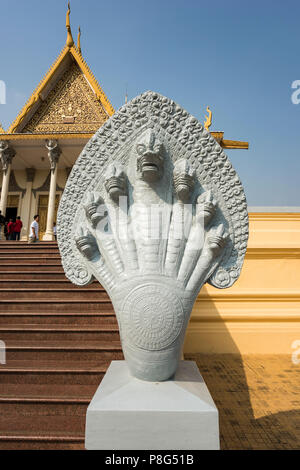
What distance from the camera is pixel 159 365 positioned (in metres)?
1.33

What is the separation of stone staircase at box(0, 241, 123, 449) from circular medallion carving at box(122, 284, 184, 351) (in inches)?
41.9

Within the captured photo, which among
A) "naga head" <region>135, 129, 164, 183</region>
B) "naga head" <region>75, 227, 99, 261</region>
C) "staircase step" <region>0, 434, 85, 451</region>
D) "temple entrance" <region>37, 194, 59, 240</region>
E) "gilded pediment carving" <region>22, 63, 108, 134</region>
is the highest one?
"gilded pediment carving" <region>22, 63, 108, 134</region>

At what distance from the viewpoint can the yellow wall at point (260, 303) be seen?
4.23 m

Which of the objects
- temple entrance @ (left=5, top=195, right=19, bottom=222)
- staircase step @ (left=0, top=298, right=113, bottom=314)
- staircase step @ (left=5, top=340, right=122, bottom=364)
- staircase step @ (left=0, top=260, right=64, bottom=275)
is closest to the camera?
staircase step @ (left=5, top=340, right=122, bottom=364)

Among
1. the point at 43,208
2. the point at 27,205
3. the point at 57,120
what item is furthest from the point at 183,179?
the point at 27,205

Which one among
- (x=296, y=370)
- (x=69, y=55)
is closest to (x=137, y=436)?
(x=296, y=370)

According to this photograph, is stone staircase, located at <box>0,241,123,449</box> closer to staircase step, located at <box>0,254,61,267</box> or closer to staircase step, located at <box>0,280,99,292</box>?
staircase step, located at <box>0,280,99,292</box>

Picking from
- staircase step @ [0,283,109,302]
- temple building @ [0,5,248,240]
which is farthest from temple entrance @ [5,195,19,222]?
staircase step @ [0,283,109,302]

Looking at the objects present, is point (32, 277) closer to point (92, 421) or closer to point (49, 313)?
point (49, 313)

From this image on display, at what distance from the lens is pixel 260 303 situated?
4.38 metres

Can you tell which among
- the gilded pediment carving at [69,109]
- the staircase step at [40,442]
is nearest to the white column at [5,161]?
the gilded pediment carving at [69,109]

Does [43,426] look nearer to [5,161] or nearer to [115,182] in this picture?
[115,182]

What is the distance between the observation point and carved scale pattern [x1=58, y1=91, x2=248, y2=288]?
1.55 m

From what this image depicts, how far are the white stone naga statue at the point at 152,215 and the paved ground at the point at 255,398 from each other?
1365 mm
